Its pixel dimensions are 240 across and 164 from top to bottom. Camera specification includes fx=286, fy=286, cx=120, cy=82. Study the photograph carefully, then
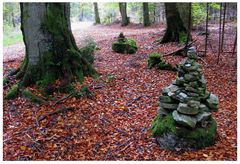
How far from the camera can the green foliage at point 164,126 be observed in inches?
232

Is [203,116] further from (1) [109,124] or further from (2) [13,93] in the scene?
(2) [13,93]

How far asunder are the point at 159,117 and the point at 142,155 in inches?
38.8

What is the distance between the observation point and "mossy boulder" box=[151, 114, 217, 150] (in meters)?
5.77

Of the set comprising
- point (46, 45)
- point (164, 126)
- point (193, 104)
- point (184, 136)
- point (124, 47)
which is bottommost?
point (184, 136)

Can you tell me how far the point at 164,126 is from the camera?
19.7 feet

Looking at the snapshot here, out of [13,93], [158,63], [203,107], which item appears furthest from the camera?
[158,63]

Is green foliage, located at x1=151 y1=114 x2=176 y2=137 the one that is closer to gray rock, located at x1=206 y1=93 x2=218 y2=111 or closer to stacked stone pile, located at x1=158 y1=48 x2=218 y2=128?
stacked stone pile, located at x1=158 y1=48 x2=218 y2=128

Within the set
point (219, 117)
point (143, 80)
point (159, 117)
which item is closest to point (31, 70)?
point (143, 80)

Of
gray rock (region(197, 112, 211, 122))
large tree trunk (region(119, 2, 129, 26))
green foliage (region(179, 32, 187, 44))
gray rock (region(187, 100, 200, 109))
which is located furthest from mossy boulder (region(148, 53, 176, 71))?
large tree trunk (region(119, 2, 129, 26))

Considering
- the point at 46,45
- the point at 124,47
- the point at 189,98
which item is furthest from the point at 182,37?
the point at 189,98

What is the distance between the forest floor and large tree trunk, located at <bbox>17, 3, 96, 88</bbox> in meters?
0.69

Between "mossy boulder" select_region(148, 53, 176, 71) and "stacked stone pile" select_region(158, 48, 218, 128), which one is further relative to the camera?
"mossy boulder" select_region(148, 53, 176, 71)

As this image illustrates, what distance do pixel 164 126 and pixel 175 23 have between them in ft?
32.3

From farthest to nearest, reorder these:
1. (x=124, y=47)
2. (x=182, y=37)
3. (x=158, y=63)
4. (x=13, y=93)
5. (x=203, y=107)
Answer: (x=182, y=37)
(x=124, y=47)
(x=158, y=63)
(x=13, y=93)
(x=203, y=107)
